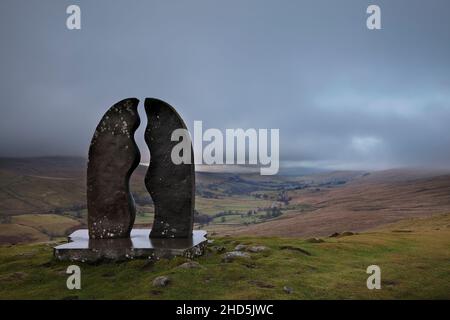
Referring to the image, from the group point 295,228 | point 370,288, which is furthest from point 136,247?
point 295,228

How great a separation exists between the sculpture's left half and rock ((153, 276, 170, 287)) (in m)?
7.13

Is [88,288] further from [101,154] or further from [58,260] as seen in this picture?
[101,154]

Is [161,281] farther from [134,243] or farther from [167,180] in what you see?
[167,180]

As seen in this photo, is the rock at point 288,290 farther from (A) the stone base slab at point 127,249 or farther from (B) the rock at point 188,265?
(A) the stone base slab at point 127,249

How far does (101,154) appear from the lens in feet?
73.5

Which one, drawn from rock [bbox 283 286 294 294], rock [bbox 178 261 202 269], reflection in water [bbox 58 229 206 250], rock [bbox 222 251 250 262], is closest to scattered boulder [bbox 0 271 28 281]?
reflection in water [bbox 58 229 206 250]

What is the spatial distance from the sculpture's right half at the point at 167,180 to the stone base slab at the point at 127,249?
3.84 ft

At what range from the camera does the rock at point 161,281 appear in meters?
15.4

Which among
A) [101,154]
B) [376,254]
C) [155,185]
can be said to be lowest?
[376,254]

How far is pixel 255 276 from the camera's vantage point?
661 inches

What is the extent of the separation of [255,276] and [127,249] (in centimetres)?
580

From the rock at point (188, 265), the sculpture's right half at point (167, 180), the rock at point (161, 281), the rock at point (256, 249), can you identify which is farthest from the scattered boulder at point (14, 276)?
the rock at point (256, 249)

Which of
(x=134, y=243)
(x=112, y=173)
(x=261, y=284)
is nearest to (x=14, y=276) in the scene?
(x=134, y=243)

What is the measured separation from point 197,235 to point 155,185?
3575mm
